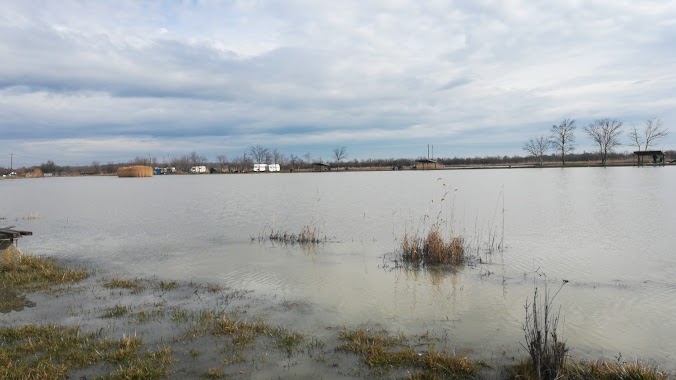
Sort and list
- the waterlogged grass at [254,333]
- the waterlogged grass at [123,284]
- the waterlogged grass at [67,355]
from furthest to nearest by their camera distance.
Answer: the waterlogged grass at [123,284] < the waterlogged grass at [254,333] < the waterlogged grass at [67,355]

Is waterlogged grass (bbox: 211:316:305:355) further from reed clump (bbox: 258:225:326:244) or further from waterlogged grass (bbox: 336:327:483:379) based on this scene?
reed clump (bbox: 258:225:326:244)

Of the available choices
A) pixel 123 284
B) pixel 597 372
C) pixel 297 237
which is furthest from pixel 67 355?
pixel 297 237

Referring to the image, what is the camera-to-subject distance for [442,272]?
1019 centimetres

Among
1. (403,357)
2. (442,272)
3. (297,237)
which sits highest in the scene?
(297,237)

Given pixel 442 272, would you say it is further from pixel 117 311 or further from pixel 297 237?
pixel 117 311

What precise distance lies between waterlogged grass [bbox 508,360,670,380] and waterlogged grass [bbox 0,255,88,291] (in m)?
8.90

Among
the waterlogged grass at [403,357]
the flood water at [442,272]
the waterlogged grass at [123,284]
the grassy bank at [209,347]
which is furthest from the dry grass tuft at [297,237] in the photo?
the waterlogged grass at [403,357]

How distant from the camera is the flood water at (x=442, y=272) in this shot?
22.0 ft

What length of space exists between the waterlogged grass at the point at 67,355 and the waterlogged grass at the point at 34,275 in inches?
124

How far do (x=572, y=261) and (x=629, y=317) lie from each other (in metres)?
4.04

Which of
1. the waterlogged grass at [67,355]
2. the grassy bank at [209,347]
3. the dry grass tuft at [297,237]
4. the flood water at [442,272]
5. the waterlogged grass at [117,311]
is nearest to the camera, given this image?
the waterlogged grass at [67,355]

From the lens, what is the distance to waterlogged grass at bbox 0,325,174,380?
474cm

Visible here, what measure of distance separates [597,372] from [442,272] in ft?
18.0

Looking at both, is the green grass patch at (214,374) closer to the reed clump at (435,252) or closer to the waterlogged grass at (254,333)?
the waterlogged grass at (254,333)
